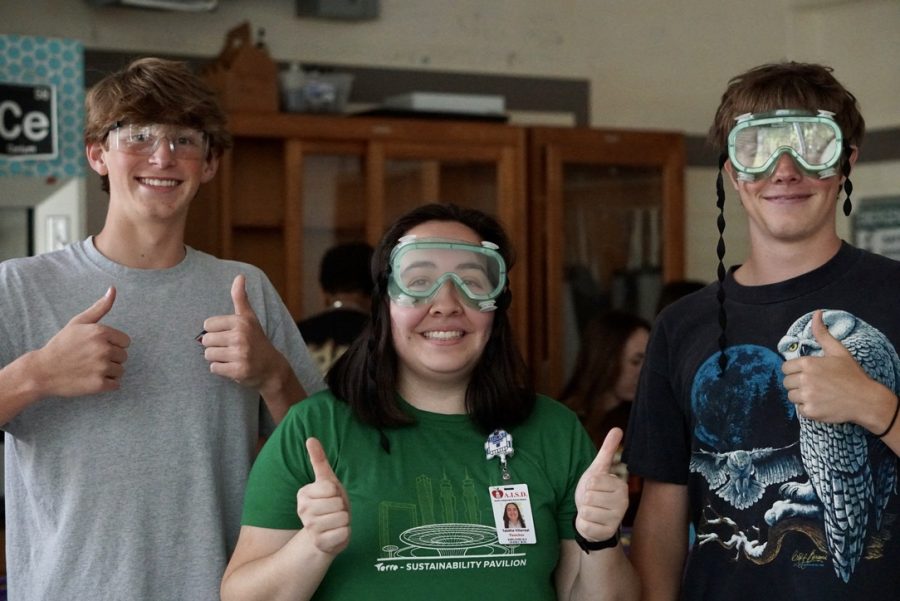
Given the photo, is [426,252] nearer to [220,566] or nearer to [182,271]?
[182,271]

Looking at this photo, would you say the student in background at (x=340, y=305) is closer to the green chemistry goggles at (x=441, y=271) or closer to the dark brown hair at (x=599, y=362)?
the dark brown hair at (x=599, y=362)

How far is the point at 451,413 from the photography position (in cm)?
213

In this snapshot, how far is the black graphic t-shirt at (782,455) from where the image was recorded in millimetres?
1996

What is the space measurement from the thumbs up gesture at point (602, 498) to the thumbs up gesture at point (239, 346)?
624mm

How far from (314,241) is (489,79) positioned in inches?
54.7

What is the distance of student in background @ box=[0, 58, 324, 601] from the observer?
213 cm

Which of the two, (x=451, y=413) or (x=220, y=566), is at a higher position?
(x=451, y=413)

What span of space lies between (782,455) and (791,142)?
1.69ft

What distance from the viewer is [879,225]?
6316 millimetres

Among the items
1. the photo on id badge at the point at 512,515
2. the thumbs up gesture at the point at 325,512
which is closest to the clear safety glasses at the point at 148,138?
the thumbs up gesture at the point at 325,512

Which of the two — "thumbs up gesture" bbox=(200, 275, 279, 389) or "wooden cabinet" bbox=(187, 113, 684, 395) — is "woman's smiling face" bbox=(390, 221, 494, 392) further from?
"wooden cabinet" bbox=(187, 113, 684, 395)

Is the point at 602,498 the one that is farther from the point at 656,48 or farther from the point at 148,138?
the point at 656,48

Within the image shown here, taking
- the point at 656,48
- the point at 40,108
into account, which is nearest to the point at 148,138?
the point at 40,108

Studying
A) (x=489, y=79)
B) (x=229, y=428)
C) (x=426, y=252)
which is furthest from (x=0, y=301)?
(x=489, y=79)
